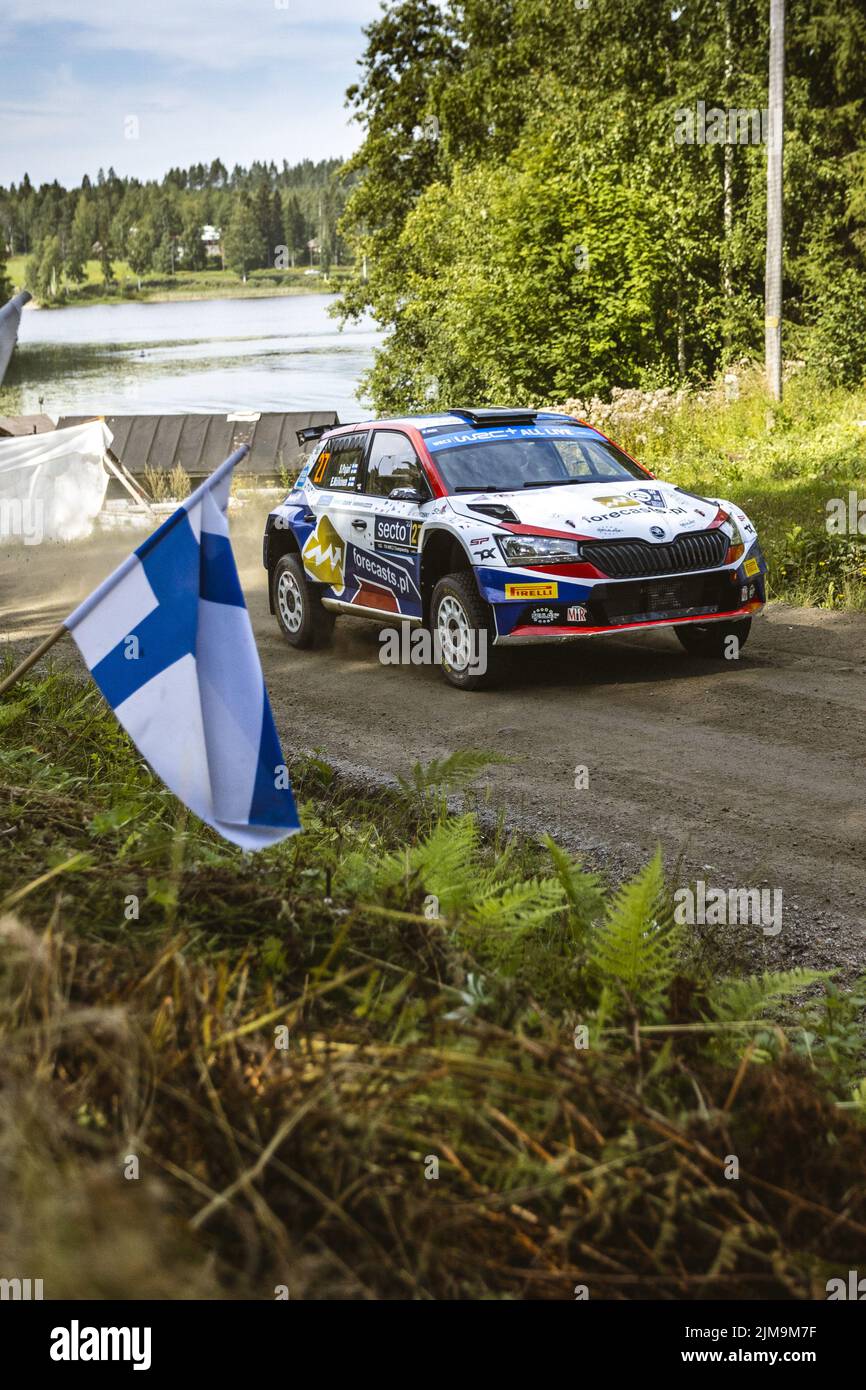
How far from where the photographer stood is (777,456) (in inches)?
751

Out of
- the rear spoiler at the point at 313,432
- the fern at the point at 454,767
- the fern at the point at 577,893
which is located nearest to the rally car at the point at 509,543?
the rear spoiler at the point at 313,432

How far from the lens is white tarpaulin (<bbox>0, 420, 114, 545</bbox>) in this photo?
22.4 meters

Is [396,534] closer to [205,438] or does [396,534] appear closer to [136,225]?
[205,438]

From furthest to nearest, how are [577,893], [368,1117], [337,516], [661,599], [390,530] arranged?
1. [337,516]
2. [390,530]
3. [661,599]
4. [577,893]
5. [368,1117]

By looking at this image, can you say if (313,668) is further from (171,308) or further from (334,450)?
(171,308)

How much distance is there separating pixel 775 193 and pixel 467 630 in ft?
50.9

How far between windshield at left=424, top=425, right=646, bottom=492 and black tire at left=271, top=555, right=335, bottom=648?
204cm

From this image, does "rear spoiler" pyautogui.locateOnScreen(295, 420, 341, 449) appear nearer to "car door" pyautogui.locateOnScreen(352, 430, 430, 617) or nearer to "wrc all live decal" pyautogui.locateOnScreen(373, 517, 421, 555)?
"car door" pyautogui.locateOnScreen(352, 430, 430, 617)

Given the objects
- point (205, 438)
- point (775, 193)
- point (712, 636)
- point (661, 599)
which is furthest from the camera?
point (205, 438)

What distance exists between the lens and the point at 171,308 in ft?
508

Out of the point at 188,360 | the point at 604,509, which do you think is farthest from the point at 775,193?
the point at 188,360

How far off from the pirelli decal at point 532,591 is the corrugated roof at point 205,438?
71.7 feet

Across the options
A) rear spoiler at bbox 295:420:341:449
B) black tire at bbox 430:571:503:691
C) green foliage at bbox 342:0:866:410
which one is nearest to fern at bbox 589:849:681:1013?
A: black tire at bbox 430:571:503:691
